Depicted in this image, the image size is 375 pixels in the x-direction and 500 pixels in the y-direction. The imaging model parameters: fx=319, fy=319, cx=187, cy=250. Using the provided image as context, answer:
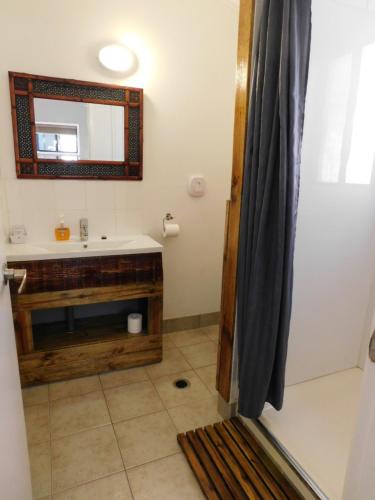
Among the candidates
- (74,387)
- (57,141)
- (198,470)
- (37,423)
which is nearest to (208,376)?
(198,470)

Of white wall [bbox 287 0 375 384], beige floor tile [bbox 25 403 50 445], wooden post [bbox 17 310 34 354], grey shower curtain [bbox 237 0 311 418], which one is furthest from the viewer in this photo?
wooden post [bbox 17 310 34 354]

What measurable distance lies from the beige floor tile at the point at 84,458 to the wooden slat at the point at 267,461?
629 millimetres

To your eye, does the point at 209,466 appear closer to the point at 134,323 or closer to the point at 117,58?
the point at 134,323

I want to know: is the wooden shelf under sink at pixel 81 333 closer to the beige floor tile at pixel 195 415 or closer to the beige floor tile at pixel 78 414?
the beige floor tile at pixel 78 414

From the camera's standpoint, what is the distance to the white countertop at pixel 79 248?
1.83 m

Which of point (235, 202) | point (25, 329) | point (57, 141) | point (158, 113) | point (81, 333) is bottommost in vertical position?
point (81, 333)

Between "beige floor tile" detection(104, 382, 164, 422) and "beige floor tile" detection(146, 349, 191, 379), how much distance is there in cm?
13

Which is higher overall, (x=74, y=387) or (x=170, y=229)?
(x=170, y=229)

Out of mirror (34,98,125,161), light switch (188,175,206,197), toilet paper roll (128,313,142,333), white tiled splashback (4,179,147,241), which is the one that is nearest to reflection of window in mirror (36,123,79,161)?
mirror (34,98,125,161)

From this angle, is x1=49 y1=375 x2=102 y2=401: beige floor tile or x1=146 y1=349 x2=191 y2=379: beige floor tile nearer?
x1=49 y1=375 x2=102 y2=401: beige floor tile

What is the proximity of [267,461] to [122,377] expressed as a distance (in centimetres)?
106

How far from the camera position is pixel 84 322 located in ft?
7.75

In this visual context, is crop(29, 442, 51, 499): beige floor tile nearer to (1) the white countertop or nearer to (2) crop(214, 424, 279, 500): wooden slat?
(2) crop(214, 424, 279, 500): wooden slat

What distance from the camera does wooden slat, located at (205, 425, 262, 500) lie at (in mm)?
1355
